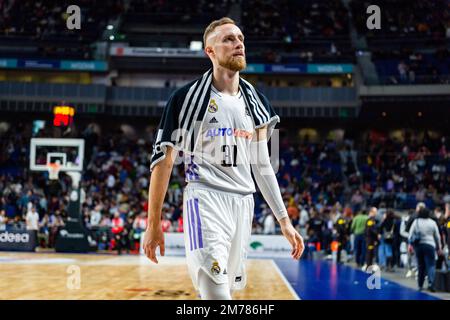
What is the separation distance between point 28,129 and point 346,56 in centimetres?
2191

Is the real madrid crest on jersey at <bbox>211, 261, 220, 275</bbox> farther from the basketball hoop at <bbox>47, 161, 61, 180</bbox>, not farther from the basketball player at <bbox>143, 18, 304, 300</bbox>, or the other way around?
the basketball hoop at <bbox>47, 161, 61, 180</bbox>

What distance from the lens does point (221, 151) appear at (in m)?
3.94

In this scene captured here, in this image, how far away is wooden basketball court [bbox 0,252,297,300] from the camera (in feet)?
31.9

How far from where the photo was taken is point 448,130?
3697 centimetres

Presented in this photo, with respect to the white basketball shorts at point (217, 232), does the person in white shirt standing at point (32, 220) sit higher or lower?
lower

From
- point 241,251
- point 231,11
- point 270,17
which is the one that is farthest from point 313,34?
point 241,251

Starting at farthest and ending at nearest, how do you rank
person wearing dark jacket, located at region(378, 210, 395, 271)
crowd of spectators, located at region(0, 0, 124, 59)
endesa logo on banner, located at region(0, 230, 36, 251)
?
crowd of spectators, located at region(0, 0, 124, 59), endesa logo on banner, located at region(0, 230, 36, 251), person wearing dark jacket, located at region(378, 210, 395, 271)

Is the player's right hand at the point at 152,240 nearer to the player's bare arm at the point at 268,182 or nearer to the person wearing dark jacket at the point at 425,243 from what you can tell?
the player's bare arm at the point at 268,182

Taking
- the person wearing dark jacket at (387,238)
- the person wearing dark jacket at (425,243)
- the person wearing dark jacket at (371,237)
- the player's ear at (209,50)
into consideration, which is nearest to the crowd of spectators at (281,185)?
the person wearing dark jacket at (387,238)

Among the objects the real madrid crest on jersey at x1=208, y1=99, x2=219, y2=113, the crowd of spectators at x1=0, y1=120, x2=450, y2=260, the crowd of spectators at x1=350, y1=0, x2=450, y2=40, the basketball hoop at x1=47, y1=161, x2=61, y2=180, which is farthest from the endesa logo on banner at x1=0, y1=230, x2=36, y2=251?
the crowd of spectators at x1=350, y1=0, x2=450, y2=40

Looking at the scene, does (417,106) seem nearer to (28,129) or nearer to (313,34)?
(313,34)

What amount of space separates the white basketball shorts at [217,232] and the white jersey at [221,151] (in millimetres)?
65

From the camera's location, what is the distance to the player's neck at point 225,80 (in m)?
4.08
